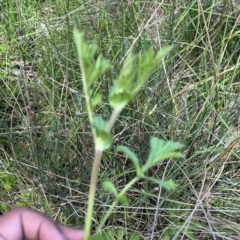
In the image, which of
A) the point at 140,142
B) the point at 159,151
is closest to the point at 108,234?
the point at 140,142

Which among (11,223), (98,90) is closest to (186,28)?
(98,90)

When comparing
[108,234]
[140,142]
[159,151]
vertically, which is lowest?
[108,234]

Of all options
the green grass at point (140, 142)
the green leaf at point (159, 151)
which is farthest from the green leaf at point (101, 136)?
the green grass at point (140, 142)

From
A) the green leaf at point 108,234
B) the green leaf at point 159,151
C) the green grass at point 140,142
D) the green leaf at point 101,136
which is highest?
the green leaf at point 101,136

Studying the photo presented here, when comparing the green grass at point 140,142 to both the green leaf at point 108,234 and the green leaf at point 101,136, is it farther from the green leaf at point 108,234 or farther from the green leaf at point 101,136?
the green leaf at point 101,136

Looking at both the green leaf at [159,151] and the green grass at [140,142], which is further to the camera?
the green grass at [140,142]

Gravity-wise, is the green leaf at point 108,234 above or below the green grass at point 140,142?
below

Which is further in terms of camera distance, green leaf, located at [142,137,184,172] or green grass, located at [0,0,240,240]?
green grass, located at [0,0,240,240]

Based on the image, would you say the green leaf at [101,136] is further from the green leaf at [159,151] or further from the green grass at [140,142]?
the green grass at [140,142]

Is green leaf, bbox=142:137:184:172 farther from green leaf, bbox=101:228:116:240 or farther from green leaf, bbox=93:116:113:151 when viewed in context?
green leaf, bbox=101:228:116:240

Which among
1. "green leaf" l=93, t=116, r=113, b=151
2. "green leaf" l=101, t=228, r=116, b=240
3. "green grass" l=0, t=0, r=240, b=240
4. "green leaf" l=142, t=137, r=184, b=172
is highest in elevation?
"green leaf" l=93, t=116, r=113, b=151

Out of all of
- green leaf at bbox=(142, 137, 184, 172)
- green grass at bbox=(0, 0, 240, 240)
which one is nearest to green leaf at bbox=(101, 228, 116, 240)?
green grass at bbox=(0, 0, 240, 240)

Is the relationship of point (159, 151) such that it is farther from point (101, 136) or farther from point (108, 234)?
point (108, 234)

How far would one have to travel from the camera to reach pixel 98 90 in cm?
113
